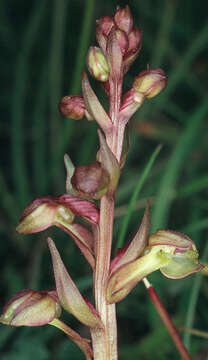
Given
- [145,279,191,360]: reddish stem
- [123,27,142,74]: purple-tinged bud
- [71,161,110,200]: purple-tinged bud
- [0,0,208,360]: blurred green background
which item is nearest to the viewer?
[71,161,110,200]: purple-tinged bud

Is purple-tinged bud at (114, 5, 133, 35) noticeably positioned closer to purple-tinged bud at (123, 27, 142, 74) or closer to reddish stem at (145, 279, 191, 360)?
purple-tinged bud at (123, 27, 142, 74)

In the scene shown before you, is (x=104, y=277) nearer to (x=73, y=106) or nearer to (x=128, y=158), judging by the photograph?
(x=73, y=106)

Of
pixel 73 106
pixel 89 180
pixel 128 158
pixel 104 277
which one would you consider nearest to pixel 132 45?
pixel 73 106

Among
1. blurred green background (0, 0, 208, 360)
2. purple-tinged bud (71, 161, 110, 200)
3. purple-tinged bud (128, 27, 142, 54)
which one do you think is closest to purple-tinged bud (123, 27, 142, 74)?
purple-tinged bud (128, 27, 142, 54)

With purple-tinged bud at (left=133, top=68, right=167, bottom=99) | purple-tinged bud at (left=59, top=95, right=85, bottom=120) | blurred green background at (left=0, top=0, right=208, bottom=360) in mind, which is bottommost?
blurred green background at (left=0, top=0, right=208, bottom=360)

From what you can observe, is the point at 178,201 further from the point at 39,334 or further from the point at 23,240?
the point at 39,334

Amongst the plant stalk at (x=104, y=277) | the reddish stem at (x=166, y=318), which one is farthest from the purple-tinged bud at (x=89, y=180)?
the reddish stem at (x=166, y=318)

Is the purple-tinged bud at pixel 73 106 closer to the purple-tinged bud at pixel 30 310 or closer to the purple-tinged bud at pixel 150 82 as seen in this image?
the purple-tinged bud at pixel 150 82

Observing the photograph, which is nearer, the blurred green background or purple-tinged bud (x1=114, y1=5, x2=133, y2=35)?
purple-tinged bud (x1=114, y1=5, x2=133, y2=35)
